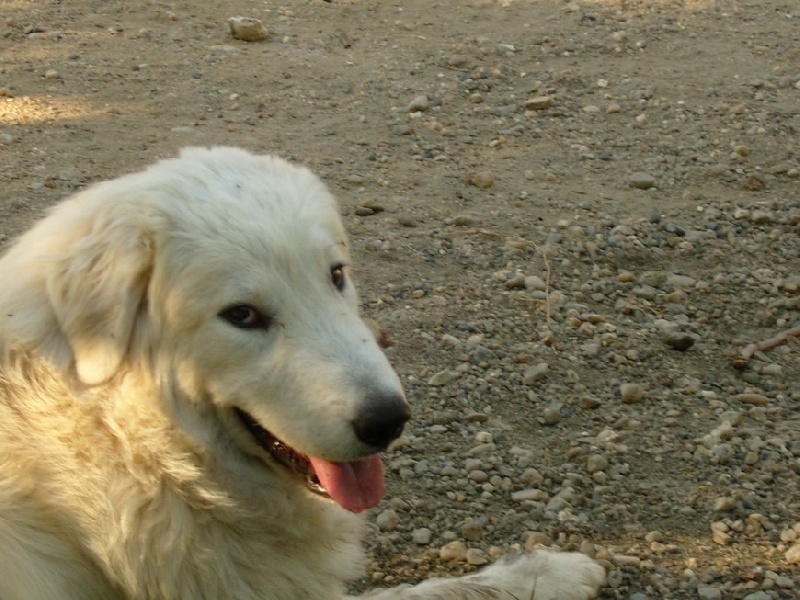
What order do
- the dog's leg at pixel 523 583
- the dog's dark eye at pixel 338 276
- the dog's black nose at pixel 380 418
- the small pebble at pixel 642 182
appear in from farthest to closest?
the small pebble at pixel 642 182 → the dog's leg at pixel 523 583 → the dog's dark eye at pixel 338 276 → the dog's black nose at pixel 380 418

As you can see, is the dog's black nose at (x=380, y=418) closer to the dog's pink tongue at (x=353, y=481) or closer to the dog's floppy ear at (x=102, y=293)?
the dog's pink tongue at (x=353, y=481)

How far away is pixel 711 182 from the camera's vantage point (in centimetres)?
698

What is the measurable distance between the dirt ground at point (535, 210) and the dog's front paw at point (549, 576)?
0.35 feet

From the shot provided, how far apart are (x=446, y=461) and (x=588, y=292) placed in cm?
157

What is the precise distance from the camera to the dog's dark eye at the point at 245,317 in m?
3.20

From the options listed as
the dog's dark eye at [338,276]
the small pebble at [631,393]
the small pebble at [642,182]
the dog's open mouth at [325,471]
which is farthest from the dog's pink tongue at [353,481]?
the small pebble at [642,182]

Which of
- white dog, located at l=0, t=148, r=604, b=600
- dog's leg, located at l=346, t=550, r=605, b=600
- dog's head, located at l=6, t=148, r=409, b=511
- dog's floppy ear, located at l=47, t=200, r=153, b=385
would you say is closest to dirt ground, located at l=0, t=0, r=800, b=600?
dog's leg, located at l=346, t=550, r=605, b=600

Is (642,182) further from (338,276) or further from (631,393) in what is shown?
(338,276)

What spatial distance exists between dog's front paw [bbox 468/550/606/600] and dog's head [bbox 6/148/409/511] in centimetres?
95

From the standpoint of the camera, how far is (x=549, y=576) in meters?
3.99

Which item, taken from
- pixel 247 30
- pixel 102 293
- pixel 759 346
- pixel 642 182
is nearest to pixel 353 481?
pixel 102 293

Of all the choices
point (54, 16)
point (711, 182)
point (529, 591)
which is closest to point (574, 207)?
point (711, 182)

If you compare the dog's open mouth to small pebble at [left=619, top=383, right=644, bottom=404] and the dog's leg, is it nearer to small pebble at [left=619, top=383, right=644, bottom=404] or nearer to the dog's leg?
the dog's leg

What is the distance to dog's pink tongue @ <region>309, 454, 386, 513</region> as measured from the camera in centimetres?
331
